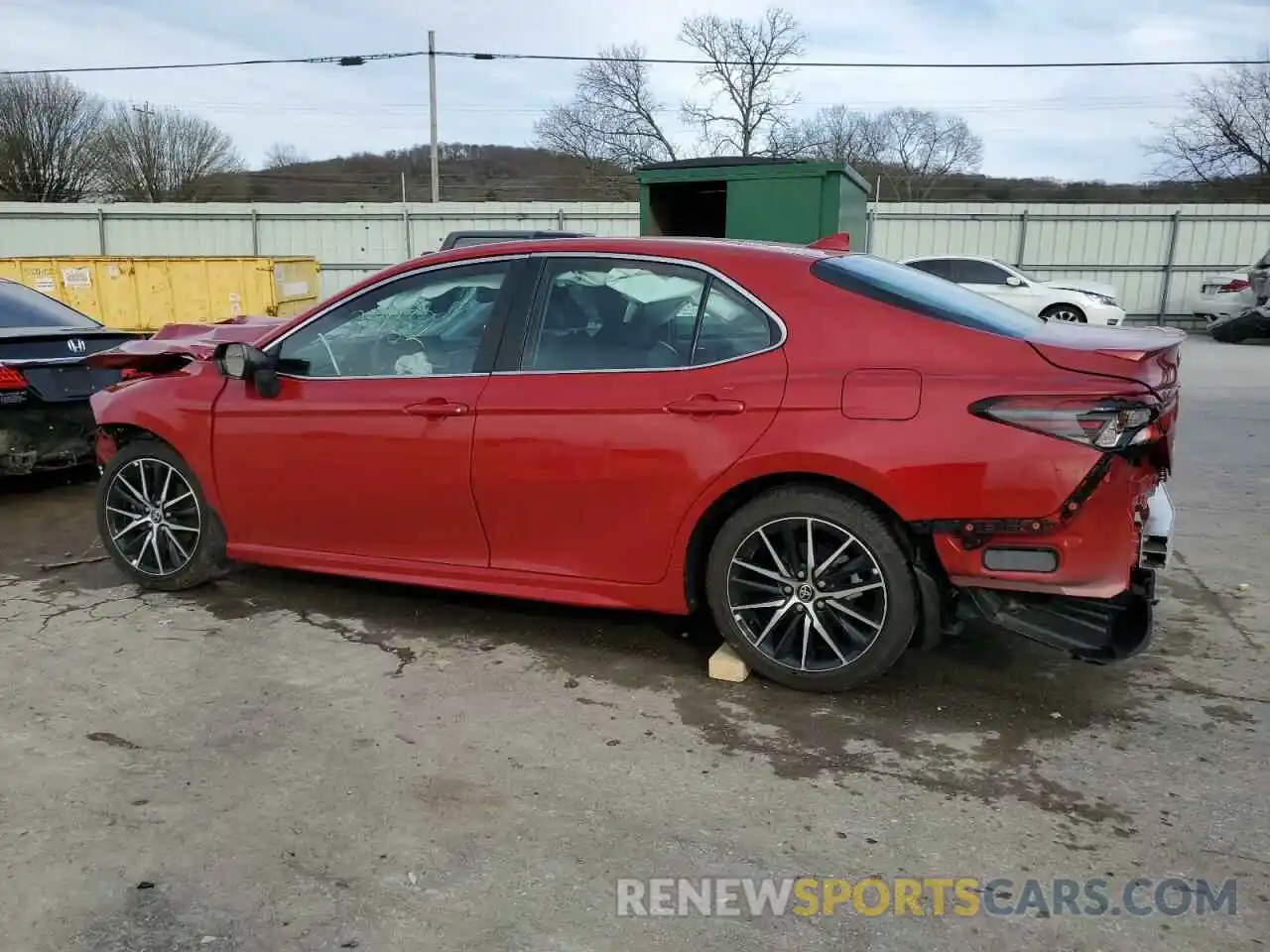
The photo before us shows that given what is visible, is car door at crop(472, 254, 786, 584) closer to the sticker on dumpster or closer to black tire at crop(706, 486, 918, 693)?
black tire at crop(706, 486, 918, 693)

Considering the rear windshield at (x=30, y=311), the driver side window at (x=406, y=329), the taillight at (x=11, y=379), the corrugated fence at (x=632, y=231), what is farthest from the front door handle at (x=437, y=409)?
the corrugated fence at (x=632, y=231)

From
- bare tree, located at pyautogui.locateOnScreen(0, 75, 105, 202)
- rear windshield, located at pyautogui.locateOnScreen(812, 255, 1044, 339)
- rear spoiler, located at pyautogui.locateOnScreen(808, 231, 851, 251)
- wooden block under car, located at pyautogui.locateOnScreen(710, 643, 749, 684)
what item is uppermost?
bare tree, located at pyautogui.locateOnScreen(0, 75, 105, 202)

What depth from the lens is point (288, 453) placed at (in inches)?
166

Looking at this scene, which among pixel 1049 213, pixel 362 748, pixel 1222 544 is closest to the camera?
pixel 362 748

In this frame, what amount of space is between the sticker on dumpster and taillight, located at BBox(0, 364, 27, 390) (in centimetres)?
927

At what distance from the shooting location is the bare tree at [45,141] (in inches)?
1554

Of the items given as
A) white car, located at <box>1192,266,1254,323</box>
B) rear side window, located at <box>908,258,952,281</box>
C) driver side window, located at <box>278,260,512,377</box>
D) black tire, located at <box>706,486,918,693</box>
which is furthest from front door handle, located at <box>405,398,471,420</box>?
white car, located at <box>1192,266,1254,323</box>

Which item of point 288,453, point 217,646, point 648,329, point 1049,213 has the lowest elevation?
point 217,646

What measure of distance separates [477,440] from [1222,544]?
14.2 feet

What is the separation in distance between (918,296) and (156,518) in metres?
3.63

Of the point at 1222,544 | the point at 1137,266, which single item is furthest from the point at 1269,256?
the point at 1222,544

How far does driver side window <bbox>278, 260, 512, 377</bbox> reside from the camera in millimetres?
3990

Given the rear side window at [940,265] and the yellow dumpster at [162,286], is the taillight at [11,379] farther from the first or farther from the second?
the rear side window at [940,265]

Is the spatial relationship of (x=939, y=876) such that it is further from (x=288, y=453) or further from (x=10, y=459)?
(x=10, y=459)
